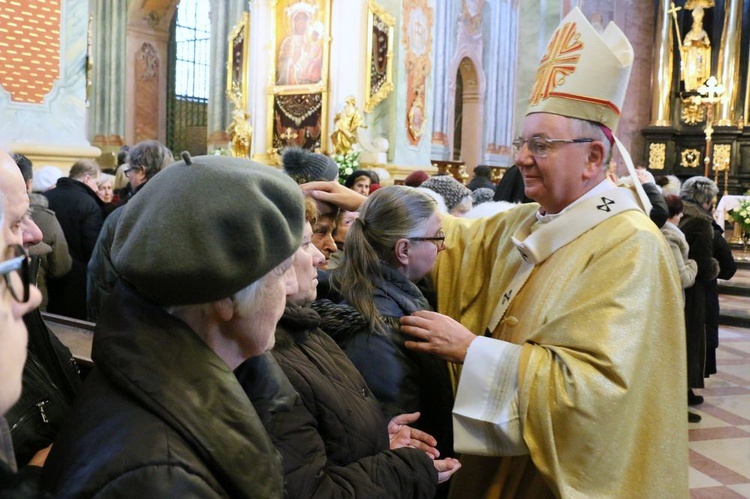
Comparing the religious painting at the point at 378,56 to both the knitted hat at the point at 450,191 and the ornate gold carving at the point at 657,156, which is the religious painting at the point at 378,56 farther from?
the ornate gold carving at the point at 657,156

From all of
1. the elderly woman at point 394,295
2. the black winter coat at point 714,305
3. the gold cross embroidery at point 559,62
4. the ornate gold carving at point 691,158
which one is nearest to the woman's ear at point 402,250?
the elderly woman at point 394,295

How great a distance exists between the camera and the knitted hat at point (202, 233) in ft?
3.63

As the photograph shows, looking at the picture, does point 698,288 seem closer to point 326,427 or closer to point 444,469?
point 444,469

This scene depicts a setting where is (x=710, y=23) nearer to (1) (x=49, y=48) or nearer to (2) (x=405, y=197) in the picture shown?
(1) (x=49, y=48)

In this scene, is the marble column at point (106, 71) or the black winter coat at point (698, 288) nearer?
the black winter coat at point (698, 288)

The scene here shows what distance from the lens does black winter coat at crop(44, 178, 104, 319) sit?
4312 millimetres

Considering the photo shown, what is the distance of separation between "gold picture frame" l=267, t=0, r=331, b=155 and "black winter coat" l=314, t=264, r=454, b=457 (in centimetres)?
861

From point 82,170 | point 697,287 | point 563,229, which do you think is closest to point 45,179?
point 82,170

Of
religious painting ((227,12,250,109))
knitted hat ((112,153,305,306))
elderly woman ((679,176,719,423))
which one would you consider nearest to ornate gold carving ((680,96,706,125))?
religious painting ((227,12,250,109))

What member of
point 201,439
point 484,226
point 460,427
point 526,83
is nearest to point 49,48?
point 484,226

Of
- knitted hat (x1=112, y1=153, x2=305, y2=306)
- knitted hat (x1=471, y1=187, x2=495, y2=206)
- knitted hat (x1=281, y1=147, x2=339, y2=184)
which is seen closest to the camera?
knitted hat (x1=112, y1=153, x2=305, y2=306)

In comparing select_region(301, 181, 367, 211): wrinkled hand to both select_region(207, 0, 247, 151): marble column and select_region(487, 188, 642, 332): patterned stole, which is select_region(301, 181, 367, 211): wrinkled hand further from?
select_region(207, 0, 247, 151): marble column

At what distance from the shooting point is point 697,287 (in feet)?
19.4

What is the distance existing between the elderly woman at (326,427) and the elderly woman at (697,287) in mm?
4430
